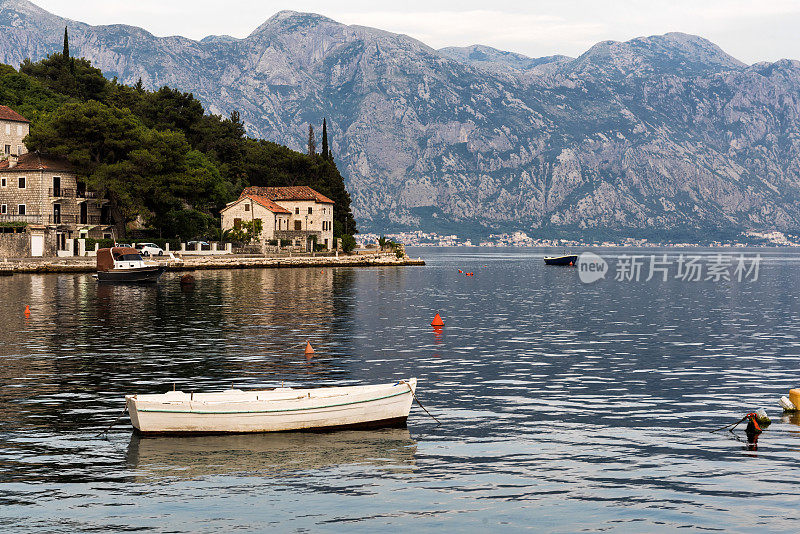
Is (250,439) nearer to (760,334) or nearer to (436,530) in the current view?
(436,530)

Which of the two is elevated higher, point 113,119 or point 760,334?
point 113,119

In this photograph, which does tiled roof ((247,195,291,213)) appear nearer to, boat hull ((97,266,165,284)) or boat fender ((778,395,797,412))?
boat hull ((97,266,165,284))

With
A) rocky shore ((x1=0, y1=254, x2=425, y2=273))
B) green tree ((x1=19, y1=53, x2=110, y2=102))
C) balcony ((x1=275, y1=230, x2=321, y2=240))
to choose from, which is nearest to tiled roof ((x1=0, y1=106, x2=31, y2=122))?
rocky shore ((x1=0, y1=254, x2=425, y2=273))

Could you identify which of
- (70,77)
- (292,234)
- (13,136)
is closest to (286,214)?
(292,234)

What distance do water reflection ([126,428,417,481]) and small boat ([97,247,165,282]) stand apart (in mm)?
79017

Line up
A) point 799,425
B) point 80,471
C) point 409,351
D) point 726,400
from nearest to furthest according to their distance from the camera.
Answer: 1. point 80,471
2. point 799,425
3. point 726,400
4. point 409,351

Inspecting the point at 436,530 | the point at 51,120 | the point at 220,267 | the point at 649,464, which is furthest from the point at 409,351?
the point at 51,120

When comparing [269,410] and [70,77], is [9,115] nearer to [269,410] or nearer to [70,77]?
[70,77]

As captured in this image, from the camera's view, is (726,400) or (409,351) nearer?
(726,400)

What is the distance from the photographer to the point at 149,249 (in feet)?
440

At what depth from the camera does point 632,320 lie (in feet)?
232

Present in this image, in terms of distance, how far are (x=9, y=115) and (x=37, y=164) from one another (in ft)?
52.1

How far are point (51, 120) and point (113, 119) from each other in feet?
46.1

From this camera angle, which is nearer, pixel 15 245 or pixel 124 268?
pixel 124 268
